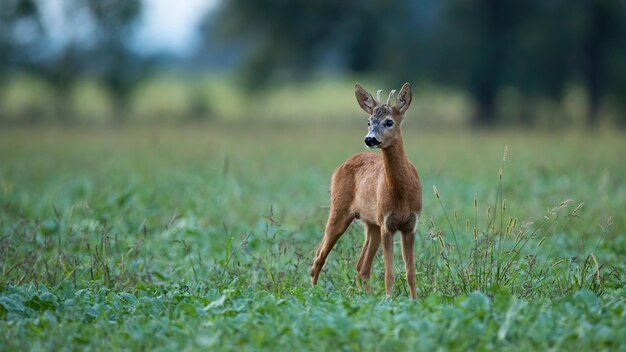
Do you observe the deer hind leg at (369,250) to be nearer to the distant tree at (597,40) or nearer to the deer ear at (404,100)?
the deer ear at (404,100)

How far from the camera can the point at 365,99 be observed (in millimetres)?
8477

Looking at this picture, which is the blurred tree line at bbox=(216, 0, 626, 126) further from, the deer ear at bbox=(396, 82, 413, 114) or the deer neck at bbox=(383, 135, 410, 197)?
the deer neck at bbox=(383, 135, 410, 197)

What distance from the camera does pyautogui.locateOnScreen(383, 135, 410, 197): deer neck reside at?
26.6 feet

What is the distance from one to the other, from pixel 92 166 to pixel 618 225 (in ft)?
42.7

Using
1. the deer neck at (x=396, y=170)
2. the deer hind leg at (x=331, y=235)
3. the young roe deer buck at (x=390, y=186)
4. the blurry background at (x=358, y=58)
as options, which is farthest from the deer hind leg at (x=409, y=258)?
the blurry background at (x=358, y=58)

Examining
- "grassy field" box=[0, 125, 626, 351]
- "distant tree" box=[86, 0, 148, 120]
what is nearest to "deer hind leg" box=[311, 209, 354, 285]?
"grassy field" box=[0, 125, 626, 351]

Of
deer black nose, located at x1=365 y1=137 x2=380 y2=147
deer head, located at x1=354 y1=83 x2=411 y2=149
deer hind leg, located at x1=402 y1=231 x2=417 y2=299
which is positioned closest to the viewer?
deer black nose, located at x1=365 y1=137 x2=380 y2=147

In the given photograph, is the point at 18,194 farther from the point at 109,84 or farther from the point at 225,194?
the point at 109,84

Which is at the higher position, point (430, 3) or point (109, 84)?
point (430, 3)

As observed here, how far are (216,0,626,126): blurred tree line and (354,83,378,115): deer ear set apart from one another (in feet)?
95.8

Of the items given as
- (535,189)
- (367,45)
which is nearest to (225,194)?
(535,189)

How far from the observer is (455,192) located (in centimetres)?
1517

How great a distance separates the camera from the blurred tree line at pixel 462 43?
3672 centimetres

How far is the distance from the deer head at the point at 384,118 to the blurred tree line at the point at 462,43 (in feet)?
95.9
